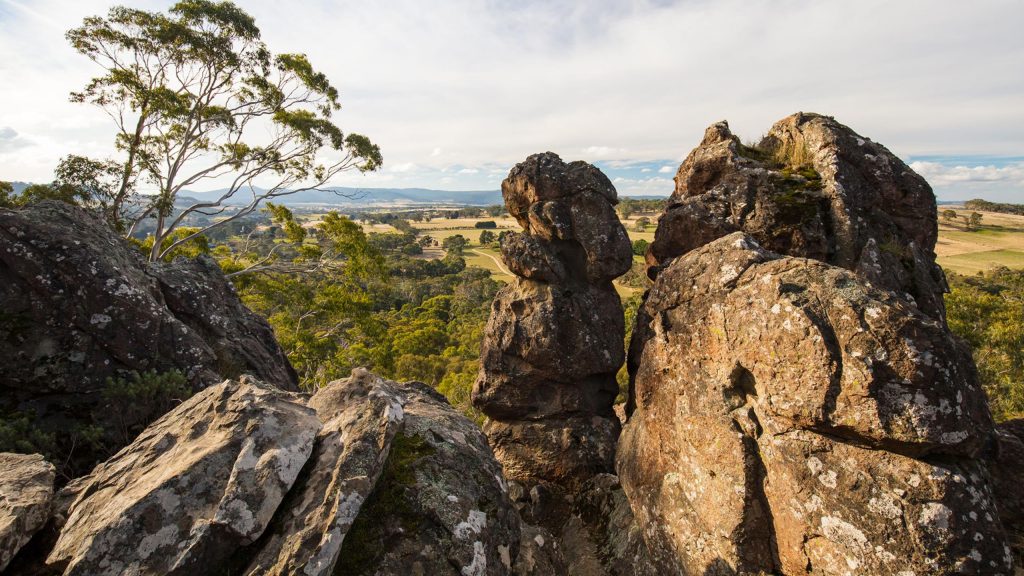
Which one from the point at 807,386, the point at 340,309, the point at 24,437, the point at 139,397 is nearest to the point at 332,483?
the point at 139,397

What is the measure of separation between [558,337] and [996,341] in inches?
1177

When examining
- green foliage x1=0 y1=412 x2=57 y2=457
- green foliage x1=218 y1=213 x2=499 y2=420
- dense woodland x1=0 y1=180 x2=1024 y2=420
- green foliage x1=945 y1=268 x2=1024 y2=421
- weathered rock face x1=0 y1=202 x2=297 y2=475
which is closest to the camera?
green foliage x1=0 y1=412 x2=57 y2=457

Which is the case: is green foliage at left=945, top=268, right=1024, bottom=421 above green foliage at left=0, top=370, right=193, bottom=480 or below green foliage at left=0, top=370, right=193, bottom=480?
below

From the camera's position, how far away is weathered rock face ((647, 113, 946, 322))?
35.8ft

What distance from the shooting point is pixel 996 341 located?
1013 inches

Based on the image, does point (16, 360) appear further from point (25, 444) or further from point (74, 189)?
point (74, 189)

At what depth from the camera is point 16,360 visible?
8414 mm

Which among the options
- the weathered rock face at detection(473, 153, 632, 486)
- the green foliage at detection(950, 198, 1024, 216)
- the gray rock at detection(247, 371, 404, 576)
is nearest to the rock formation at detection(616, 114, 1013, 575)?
the weathered rock face at detection(473, 153, 632, 486)

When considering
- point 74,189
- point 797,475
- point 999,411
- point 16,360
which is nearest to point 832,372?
point 797,475

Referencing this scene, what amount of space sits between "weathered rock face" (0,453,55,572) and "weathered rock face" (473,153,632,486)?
9.57 m

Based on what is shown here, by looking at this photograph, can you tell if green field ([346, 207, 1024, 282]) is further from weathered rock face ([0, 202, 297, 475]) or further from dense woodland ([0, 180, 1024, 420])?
weathered rock face ([0, 202, 297, 475])

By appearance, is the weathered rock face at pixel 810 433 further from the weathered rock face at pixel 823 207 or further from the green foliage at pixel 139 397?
the green foliage at pixel 139 397

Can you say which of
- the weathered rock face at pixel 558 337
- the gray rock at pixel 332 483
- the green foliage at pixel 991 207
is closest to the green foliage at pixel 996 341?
the weathered rock face at pixel 558 337

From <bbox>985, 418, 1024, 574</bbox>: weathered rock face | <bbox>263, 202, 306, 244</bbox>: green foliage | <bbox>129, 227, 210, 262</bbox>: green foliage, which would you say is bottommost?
<bbox>985, 418, 1024, 574</bbox>: weathered rock face
